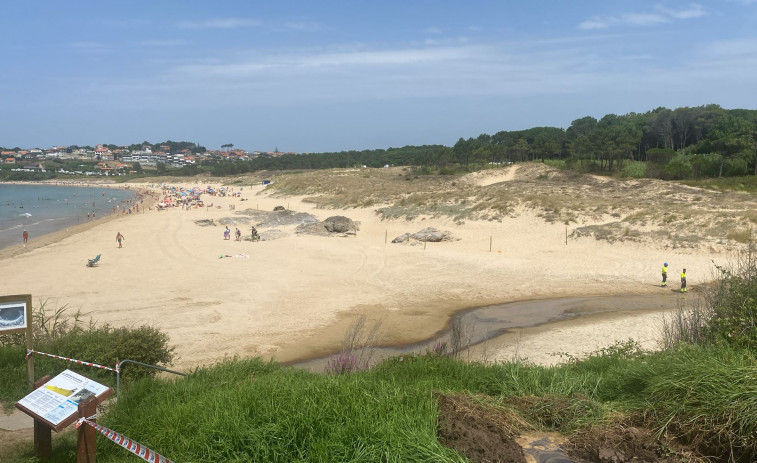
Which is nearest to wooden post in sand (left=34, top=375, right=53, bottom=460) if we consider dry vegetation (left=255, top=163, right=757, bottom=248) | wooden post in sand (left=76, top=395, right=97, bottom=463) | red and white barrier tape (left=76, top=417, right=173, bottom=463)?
wooden post in sand (left=76, top=395, right=97, bottom=463)

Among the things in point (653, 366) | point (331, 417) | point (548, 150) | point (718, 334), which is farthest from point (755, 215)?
point (548, 150)

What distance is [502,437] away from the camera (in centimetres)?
470

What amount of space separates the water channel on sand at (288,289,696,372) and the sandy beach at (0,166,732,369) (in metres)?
0.39

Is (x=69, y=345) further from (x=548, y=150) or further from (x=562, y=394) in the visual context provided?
(x=548, y=150)

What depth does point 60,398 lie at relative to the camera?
4.54 m

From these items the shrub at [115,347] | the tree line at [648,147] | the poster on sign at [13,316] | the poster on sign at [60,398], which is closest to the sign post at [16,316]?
the poster on sign at [13,316]

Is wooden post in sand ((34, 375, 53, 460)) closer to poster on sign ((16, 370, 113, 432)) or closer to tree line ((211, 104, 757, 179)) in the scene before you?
poster on sign ((16, 370, 113, 432))

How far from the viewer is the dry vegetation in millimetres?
25672

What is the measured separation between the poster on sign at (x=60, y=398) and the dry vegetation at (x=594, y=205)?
25.7m

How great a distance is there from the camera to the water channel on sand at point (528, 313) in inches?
557

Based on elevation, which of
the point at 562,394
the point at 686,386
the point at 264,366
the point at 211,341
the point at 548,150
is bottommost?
the point at 211,341

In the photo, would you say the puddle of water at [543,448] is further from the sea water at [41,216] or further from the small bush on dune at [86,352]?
the sea water at [41,216]

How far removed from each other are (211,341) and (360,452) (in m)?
10.5

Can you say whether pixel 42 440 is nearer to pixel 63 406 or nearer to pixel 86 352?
pixel 63 406
